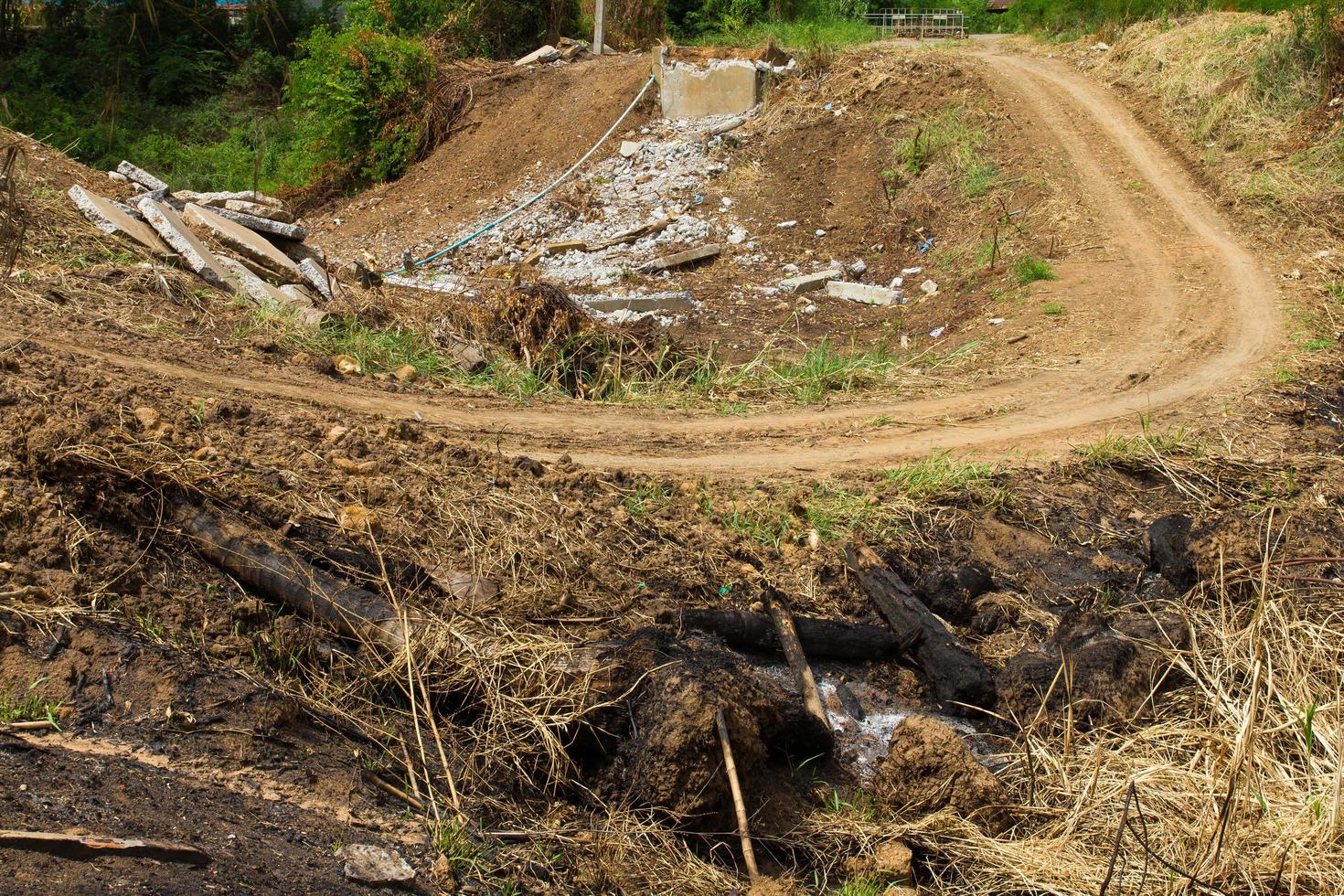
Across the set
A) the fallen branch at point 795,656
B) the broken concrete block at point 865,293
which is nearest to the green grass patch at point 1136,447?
the fallen branch at point 795,656

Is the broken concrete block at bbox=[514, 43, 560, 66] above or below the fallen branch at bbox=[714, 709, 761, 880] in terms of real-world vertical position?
above

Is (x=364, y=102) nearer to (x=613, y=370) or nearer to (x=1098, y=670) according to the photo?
(x=613, y=370)

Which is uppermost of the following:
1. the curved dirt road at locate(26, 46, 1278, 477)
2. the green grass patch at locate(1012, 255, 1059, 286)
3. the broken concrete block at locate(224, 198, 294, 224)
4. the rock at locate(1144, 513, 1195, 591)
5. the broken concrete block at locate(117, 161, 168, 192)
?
the broken concrete block at locate(117, 161, 168, 192)

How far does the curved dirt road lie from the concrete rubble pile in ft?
8.01

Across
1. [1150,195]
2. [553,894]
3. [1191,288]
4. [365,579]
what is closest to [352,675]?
[365,579]

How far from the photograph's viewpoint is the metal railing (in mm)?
31817

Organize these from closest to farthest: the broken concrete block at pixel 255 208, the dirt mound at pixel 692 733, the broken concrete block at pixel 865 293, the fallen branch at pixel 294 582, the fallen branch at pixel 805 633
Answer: the dirt mound at pixel 692 733
the fallen branch at pixel 294 582
the fallen branch at pixel 805 633
the broken concrete block at pixel 255 208
the broken concrete block at pixel 865 293

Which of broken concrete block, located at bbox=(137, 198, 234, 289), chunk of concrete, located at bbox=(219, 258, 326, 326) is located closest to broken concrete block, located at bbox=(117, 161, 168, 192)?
broken concrete block, located at bbox=(137, 198, 234, 289)

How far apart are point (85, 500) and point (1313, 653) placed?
4.54 meters

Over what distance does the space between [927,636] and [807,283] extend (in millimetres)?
8466

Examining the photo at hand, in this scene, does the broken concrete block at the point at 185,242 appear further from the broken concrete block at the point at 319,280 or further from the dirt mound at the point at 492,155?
the dirt mound at the point at 492,155

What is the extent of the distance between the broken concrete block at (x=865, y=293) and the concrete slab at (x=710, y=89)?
660 centimetres

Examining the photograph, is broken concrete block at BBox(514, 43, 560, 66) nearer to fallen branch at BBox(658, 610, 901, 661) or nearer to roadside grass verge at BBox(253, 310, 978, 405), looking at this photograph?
roadside grass verge at BBox(253, 310, 978, 405)

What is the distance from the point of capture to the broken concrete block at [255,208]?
443 inches
